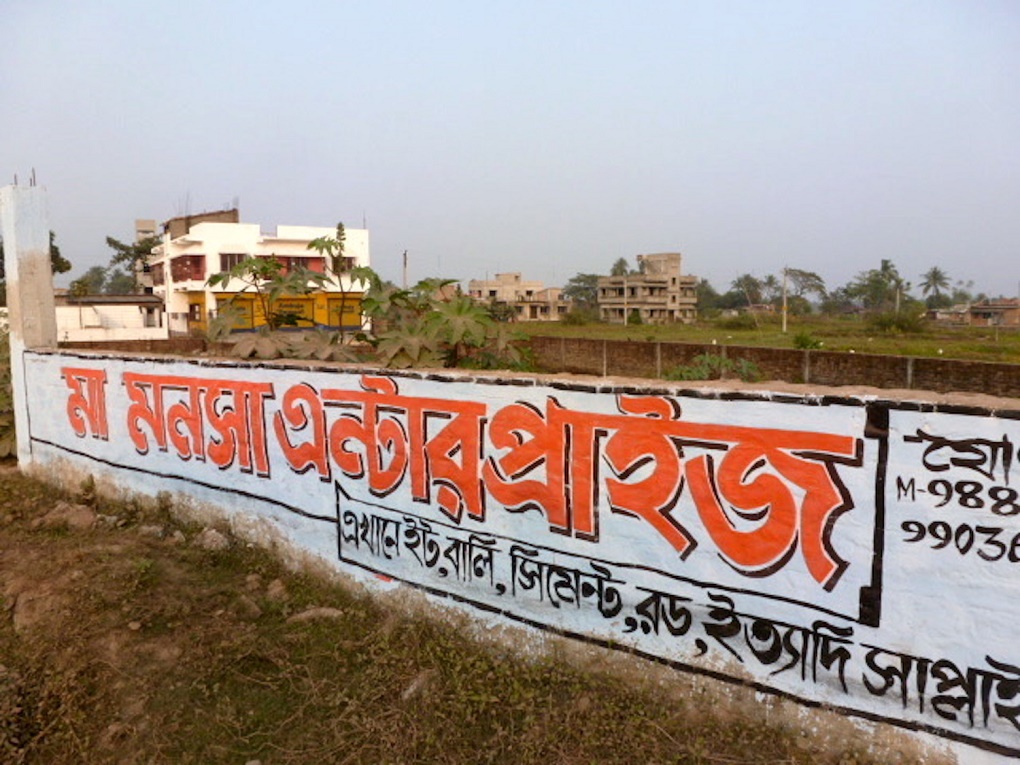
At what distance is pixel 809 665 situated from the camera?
2.79 metres

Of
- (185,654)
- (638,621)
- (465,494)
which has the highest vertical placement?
(465,494)

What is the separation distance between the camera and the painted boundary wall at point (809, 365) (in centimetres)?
1370

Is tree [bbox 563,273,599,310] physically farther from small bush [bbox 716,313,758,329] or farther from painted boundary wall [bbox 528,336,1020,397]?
painted boundary wall [bbox 528,336,1020,397]

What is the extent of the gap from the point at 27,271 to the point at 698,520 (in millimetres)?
7212

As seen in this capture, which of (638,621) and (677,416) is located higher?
(677,416)

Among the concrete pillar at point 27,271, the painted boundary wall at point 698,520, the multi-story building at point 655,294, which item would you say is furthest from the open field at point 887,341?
the multi-story building at point 655,294

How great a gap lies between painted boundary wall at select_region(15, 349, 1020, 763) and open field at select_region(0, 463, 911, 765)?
233 millimetres

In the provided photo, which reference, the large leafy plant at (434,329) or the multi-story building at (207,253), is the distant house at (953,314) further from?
the large leafy plant at (434,329)

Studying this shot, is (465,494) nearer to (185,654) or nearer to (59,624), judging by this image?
(185,654)

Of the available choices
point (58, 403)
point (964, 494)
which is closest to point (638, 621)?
point (964, 494)

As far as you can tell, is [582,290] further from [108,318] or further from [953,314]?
[108,318]

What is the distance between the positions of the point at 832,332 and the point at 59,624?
38.2m

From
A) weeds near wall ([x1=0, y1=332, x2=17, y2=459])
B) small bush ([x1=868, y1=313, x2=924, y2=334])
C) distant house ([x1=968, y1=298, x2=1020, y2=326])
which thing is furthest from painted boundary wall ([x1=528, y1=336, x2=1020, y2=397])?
distant house ([x1=968, y1=298, x2=1020, y2=326])

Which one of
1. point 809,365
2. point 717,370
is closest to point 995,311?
point 809,365
